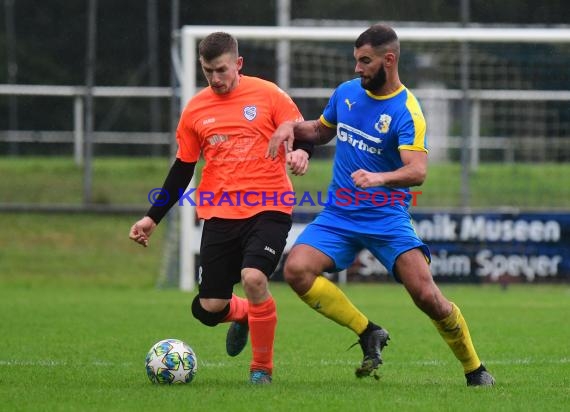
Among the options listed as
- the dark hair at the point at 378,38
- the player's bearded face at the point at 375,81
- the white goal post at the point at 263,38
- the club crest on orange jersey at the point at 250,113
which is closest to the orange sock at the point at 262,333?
the club crest on orange jersey at the point at 250,113

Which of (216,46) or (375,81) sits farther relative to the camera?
(216,46)

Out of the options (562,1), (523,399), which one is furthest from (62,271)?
(523,399)

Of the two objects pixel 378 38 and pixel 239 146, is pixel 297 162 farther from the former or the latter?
pixel 378 38

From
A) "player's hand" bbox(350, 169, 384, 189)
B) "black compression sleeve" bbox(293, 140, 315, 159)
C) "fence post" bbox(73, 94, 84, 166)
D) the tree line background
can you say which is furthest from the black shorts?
the tree line background

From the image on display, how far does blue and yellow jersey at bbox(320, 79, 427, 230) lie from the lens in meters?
6.91

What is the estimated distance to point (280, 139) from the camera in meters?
6.97

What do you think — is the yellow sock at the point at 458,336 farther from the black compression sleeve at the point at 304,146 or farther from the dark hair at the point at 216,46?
the dark hair at the point at 216,46

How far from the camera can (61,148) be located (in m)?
19.0

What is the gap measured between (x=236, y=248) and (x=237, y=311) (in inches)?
20.9

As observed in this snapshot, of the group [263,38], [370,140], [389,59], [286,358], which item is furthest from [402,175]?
[263,38]

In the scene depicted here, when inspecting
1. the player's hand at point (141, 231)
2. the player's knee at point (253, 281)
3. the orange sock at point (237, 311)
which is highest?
the player's hand at point (141, 231)

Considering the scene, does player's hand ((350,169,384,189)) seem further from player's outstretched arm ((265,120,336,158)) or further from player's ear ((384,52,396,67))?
player's ear ((384,52,396,67))

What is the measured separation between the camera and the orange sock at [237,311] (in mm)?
7598

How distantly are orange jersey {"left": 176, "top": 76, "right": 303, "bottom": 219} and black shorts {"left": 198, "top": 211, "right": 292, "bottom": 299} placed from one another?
0.07m
